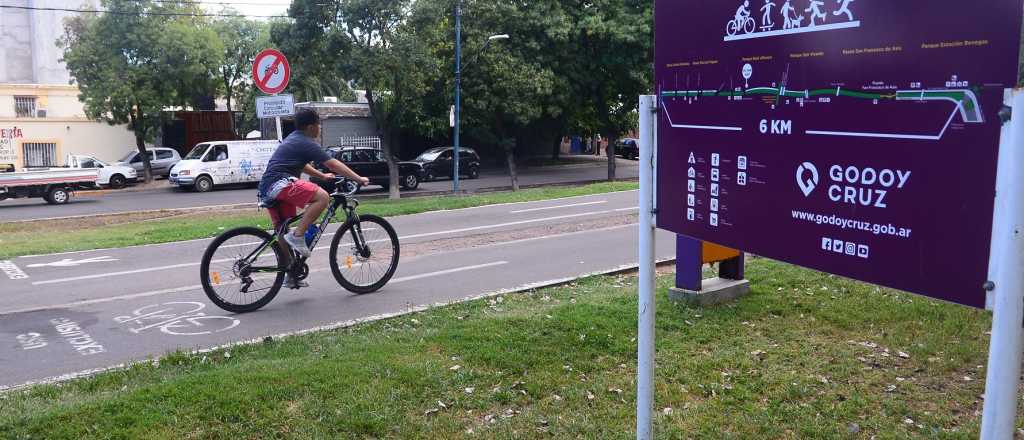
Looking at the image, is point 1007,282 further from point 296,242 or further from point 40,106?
point 40,106

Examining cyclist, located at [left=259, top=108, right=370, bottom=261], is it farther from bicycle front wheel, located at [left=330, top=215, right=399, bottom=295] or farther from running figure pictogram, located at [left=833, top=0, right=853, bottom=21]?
running figure pictogram, located at [left=833, top=0, right=853, bottom=21]

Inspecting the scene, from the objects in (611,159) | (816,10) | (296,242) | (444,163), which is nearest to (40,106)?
(444,163)

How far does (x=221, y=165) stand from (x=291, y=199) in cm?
2594

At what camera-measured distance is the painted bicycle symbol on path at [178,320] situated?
6895mm

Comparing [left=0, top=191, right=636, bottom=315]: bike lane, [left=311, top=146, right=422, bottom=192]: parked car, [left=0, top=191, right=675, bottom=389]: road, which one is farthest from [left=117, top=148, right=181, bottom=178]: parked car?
[left=0, top=191, right=675, bottom=389]: road

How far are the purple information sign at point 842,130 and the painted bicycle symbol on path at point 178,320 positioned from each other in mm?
4920

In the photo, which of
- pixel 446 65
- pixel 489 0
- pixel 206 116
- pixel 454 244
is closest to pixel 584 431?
pixel 454 244

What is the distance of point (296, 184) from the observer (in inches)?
297

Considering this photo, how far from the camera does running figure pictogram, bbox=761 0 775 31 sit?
9.06ft

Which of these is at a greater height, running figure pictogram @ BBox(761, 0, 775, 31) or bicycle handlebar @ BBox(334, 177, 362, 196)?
running figure pictogram @ BBox(761, 0, 775, 31)

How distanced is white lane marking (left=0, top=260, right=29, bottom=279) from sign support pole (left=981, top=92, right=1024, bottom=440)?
10.5 metres

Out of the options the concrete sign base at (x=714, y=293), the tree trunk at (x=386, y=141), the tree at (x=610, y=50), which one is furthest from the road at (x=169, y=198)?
the concrete sign base at (x=714, y=293)

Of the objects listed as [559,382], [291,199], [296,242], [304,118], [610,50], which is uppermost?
[610,50]

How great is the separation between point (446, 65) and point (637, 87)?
8011 millimetres
